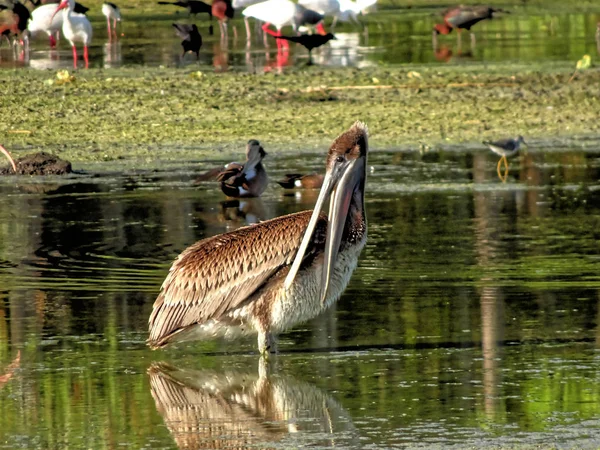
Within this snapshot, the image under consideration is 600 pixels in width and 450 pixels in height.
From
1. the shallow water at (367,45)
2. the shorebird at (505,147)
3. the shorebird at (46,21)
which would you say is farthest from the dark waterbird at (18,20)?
the shorebird at (505,147)

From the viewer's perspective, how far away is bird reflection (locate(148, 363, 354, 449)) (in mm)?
5836

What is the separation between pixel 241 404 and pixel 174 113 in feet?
37.3

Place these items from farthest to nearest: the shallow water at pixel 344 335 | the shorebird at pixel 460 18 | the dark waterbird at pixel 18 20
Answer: the shorebird at pixel 460 18, the dark waterbird at pixel 18 20, the shallow water at pixel 344 335

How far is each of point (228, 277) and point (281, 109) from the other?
34.7 ft

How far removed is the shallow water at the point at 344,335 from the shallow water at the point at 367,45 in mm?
10737

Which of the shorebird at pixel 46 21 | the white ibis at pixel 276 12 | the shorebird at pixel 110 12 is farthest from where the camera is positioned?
the shorebird at pixel 110 12

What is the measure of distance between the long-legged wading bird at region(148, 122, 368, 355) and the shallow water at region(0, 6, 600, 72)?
14.9 metres

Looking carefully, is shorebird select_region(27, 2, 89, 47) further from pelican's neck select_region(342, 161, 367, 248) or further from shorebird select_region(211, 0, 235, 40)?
pelican's neck select_region(342, 161, 367, 248)

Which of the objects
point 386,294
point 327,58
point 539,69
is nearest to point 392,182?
point 386,294

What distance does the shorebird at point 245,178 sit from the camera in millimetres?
12531

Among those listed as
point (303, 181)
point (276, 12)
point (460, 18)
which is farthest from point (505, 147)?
point (276, 12)

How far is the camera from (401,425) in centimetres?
589

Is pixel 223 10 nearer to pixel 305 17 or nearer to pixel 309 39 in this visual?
pixel 305 17

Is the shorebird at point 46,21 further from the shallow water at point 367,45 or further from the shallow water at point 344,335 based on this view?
the shallow water at point 344,335
